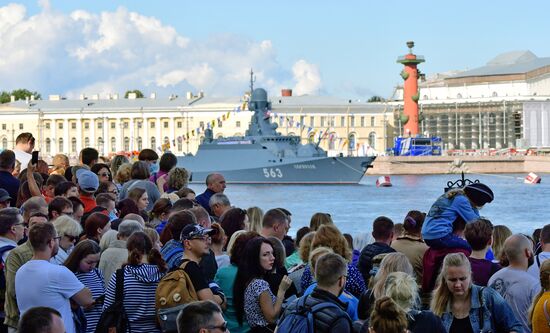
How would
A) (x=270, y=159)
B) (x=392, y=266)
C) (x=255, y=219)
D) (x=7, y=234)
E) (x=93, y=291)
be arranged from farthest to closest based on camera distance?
(x=270, y=159) → (x=255, y=219) → (x=7, y=234) → (x=93, y=291) → (x=392, y=266)

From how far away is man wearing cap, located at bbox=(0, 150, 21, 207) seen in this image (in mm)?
10305

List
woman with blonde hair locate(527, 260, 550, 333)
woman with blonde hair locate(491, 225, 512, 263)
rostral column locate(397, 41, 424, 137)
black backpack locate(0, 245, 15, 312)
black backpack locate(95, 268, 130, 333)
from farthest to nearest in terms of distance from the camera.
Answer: rostral column locate(397, 41, 424, 137) < woman with blonde hair locate(491, 225, 512, 263) < black backpack locate(0, 245, 15, 312) < black backpack locate(95, 268, 130, 333) < woman with blonde hair locate(527, 260, 550, 333)

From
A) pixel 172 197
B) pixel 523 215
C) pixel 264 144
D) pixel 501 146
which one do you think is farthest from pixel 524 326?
pixel 501 146

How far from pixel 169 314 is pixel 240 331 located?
56 centimetres

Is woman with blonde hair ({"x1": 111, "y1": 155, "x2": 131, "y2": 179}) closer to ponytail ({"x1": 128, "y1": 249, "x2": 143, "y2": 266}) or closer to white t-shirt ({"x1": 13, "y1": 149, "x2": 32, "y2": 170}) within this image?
white t-shirt ({"x1": 13, "y1": 149, "x2": 32, "y2": 170})

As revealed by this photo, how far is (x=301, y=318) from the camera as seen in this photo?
228 inches

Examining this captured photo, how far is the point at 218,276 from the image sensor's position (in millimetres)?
6758

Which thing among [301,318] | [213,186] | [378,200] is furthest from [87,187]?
[378,200]

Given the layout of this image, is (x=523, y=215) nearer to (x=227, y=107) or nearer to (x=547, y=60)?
(x=227, y=107)

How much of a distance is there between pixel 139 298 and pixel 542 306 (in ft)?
6.79

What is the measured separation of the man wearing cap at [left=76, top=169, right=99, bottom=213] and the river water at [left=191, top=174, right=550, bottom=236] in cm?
1890

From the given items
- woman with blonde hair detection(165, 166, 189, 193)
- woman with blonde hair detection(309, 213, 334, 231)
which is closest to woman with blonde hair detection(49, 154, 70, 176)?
woman with blonde hair detection(165, 166, 189, 193)

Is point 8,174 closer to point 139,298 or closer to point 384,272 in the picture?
point 139,298

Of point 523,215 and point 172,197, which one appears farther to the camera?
point 523,215
